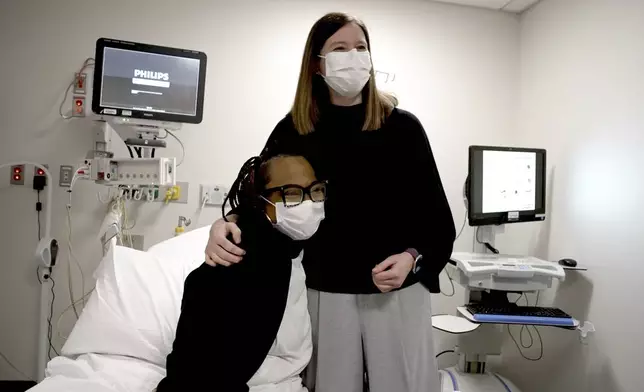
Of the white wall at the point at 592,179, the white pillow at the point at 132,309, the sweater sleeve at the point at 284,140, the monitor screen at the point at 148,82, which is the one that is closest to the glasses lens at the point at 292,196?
the sweater sleeve at the point at 284,140

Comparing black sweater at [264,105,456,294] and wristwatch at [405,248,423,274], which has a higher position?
black sweater at [264,105,456,294]

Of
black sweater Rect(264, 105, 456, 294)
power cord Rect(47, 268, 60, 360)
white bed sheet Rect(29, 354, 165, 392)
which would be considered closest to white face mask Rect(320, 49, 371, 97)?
black sweater Rect(264, 105, 456, 294)

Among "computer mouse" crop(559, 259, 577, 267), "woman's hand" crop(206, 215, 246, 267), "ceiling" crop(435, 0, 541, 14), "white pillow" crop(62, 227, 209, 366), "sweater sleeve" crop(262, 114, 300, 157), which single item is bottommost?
"white pillow" crop(62, 227, 209, 366)

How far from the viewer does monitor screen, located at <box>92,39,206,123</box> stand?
6.33ft

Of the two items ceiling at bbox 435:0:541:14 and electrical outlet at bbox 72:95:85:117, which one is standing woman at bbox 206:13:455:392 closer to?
electrical outlet at bbox 72:95:85:117

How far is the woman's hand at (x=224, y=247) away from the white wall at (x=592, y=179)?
1787 mm

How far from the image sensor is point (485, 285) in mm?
2045

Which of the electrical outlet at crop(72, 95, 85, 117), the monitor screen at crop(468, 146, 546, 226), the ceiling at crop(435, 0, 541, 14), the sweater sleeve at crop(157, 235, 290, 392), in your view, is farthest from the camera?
the ceiling at crop(435, 0, 541, 14)

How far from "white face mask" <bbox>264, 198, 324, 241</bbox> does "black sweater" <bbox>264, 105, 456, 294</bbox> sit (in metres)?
0.05

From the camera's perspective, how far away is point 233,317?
1.01 meters

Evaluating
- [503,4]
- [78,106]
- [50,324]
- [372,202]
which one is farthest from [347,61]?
[50,324]

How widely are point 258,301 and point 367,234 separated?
33cm

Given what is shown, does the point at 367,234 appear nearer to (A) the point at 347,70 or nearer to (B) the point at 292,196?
(B) the point at 292,196

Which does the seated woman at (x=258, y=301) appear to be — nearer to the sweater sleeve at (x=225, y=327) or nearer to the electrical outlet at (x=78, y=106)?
the sweater sleeve at (x=225, y=327)
